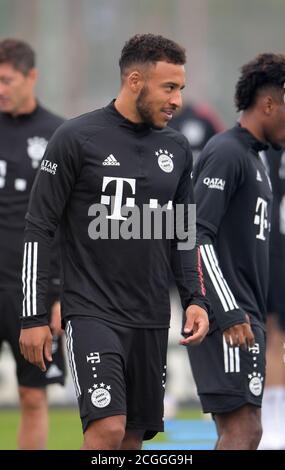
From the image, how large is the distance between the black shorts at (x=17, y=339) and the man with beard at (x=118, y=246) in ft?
6.16

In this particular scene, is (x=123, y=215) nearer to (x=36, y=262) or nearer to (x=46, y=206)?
(x=46, y=206)

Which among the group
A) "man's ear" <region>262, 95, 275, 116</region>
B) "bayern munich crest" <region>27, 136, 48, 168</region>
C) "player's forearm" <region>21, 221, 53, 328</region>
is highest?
"man's ear" <region>262, 95, 275, 116</region>

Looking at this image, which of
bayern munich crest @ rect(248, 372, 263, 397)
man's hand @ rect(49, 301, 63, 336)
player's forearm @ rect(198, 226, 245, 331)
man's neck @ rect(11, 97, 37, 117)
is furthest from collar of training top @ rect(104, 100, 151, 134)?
man's neck @ rect(11, 97, 37, 117)

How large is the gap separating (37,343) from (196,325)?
81 cm

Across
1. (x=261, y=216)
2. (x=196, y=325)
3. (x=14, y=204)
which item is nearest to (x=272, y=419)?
(x=14, y=204)

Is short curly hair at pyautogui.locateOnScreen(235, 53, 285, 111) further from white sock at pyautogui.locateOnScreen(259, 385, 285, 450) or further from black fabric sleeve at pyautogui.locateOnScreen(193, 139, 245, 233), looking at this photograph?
white sock at pyautogui.locateOnScreen(259, 385, 285, 450)

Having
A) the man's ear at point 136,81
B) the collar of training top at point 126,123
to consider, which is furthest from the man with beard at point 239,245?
the man's ear at point 136,81

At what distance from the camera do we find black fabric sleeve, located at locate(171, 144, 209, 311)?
6.55 metres

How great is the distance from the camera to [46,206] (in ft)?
20.4

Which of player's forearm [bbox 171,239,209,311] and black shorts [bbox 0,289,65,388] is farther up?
player's forearm [bbox 171,239,209,311]

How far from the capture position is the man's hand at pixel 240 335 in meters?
6.66

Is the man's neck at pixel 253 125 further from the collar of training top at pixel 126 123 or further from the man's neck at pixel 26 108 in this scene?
the man's neck at pixel 26 108

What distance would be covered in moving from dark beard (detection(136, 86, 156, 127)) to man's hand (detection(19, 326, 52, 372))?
3.69ft

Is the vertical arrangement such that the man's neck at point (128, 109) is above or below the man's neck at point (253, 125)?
above
